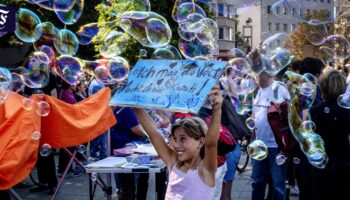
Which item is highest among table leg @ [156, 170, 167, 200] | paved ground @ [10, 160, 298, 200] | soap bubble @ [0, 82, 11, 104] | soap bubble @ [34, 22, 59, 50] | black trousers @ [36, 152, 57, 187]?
soap bubble @ [34, 22, 59, 50]

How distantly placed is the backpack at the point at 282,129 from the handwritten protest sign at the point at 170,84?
215cm

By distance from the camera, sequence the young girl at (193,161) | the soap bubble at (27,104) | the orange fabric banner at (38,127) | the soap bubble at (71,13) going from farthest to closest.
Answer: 1. the soap bubble at (71,13)
2. the soap bubble at (27,104)
3. the orange fabric banner at (38,127)
4. the young girl at (193,161)

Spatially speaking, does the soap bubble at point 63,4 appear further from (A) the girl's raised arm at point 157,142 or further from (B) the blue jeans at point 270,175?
(A) the girl's raised arm at point 157,142

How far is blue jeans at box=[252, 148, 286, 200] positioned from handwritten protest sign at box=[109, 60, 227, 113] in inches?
95.0

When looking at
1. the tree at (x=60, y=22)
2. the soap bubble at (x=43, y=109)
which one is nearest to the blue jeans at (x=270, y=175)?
the soap bubble at (x=43, y=109)

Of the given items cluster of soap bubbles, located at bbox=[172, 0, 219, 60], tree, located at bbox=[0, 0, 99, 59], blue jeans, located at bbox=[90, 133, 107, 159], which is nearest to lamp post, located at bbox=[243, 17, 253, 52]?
blue jeans, located at bbox=[90, 133, 107, 159]

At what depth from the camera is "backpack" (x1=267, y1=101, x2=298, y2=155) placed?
500cm

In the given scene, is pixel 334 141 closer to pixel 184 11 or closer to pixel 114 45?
pixel 184 11

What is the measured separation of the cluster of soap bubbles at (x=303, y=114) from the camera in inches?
168

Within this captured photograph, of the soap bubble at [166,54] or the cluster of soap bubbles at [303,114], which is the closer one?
the cluster of soap bubbles at [303,114]

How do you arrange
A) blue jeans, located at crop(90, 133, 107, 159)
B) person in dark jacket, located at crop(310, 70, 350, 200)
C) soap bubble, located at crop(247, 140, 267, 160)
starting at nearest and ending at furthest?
1. person in dark jacket, located at crop(310, 70, 350, 200)
2. soap bubble, located at crop(247, 140, 267, 160)
3. blue jeans, located at crop(90, 133, 107, 159)

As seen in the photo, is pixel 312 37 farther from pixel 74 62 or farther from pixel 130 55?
pixel 130 55

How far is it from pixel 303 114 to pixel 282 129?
0.34 m

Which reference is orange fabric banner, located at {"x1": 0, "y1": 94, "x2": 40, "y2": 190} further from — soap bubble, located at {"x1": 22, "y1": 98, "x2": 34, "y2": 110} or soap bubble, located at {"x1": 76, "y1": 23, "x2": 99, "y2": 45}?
soap bubble, located at {"x1": 76, "y1": 23, "x2": 99, "y2": 45}
